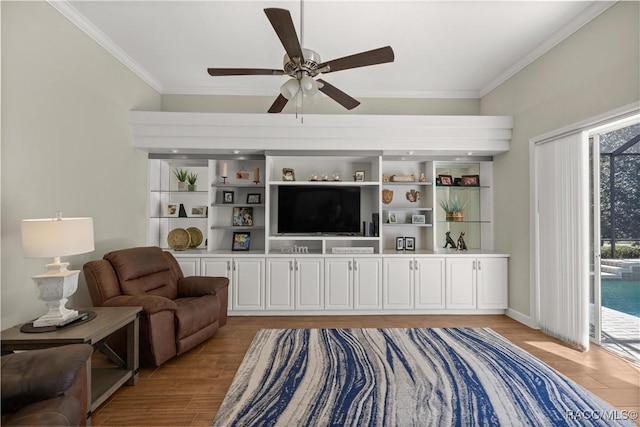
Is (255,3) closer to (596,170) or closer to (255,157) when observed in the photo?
(255,157)

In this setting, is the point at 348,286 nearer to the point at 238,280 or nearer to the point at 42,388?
the point at 238,280

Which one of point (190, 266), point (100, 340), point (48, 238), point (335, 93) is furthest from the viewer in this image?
point (190, 266)

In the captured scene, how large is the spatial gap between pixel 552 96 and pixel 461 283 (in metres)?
2.41

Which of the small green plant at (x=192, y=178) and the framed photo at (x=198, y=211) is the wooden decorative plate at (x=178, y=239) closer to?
the framed photo at (x=198, y=211)

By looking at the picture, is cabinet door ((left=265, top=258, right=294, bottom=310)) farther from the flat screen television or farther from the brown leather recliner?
the brown leather recliner

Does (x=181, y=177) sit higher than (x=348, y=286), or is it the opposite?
(x=181, y=177)

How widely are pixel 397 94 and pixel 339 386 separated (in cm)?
395

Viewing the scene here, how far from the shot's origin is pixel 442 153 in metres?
4.34

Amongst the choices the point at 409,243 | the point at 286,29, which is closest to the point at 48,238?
the point at 286,29

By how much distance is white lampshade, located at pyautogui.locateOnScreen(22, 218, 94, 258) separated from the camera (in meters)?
2.02

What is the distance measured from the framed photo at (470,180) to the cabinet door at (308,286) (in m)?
2.52

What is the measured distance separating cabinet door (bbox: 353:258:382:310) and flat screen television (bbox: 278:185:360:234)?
58 centimetres

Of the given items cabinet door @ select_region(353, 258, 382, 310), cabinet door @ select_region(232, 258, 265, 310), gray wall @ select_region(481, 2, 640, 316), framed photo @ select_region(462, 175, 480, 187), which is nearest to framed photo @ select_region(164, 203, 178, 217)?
cabinet door @ select_region(232, 258, 265, 310)

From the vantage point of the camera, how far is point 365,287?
13.4 ft
